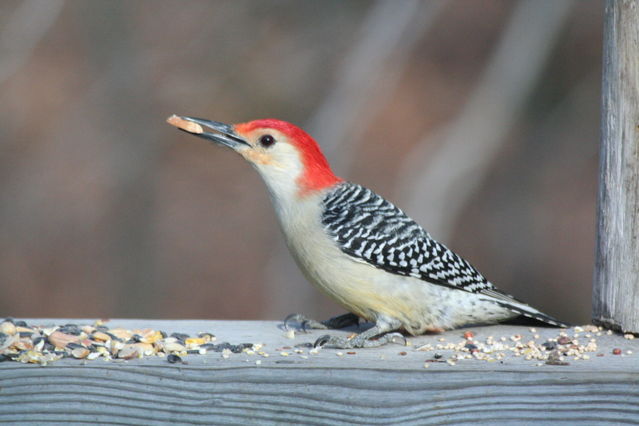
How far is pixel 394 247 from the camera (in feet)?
15.9

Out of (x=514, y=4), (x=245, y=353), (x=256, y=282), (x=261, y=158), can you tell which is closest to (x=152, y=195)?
(x=256, y=282)

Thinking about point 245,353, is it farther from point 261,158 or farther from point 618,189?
point 618,189

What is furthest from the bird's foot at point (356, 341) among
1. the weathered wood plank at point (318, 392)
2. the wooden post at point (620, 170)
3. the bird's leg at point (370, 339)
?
the wooden post at point (620, 170)

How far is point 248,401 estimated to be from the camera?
3492mm

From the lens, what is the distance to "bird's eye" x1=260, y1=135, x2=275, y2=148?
4902 millimetres

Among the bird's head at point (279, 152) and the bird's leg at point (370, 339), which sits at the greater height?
the bird's head at point (279, 152)

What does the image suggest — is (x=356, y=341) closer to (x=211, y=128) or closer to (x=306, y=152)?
(x=306, y=152)

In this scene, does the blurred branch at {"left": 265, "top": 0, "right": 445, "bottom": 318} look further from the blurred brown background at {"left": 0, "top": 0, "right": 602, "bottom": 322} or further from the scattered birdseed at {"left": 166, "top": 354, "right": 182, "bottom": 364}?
A: the scattered birdseed at {"left": 166, "top": 354, "right": 182, "bottom": 364}

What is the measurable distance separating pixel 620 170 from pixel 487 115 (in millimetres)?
5156

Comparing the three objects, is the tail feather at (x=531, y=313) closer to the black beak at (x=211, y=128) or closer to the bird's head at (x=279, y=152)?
the bird's head at (x=279, y=152)

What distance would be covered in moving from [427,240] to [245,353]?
152 cm

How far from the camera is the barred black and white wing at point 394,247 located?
477 cm

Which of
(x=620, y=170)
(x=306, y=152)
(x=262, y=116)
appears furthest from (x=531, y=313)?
(x=262, y=116)

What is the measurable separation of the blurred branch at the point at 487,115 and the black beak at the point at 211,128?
4.29 m
